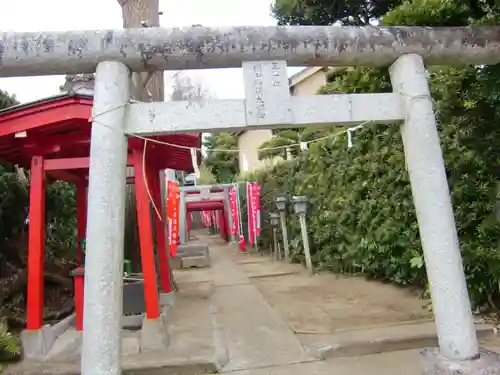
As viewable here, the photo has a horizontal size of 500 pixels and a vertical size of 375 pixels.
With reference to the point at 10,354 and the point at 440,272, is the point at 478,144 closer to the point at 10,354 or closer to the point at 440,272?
the point at 440,272

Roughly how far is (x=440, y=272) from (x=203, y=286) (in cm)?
659

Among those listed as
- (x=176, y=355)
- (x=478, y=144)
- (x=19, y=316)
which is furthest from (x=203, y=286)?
(x=478, y=144)

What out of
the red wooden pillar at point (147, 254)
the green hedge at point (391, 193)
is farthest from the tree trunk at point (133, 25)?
the green hedge at point (391, 193)

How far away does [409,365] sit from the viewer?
4086mm

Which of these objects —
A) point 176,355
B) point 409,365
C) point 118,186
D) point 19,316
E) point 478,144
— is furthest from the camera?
point 19,316

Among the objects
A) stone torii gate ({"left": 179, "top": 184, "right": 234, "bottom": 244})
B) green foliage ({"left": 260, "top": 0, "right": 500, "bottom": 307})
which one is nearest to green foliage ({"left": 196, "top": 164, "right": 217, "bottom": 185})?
stone torii gate ({"left": 179, "top": 184, "right": 234, "bottom": 244})

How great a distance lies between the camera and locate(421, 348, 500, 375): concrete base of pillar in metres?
2.95

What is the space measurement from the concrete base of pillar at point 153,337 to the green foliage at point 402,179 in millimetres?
3641

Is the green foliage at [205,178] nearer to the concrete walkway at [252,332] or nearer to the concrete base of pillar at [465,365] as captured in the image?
the concrete walkway at [252,332]

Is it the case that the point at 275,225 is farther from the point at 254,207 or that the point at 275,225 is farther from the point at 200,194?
the point at 200,194

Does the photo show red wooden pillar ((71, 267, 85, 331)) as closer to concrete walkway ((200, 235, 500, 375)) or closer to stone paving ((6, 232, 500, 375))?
stone paving ((6, 232, 500, 375))

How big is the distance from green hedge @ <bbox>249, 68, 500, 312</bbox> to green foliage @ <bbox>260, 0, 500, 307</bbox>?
13mm

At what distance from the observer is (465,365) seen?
9.81 feet

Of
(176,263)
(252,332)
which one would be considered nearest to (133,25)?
(252,332)
